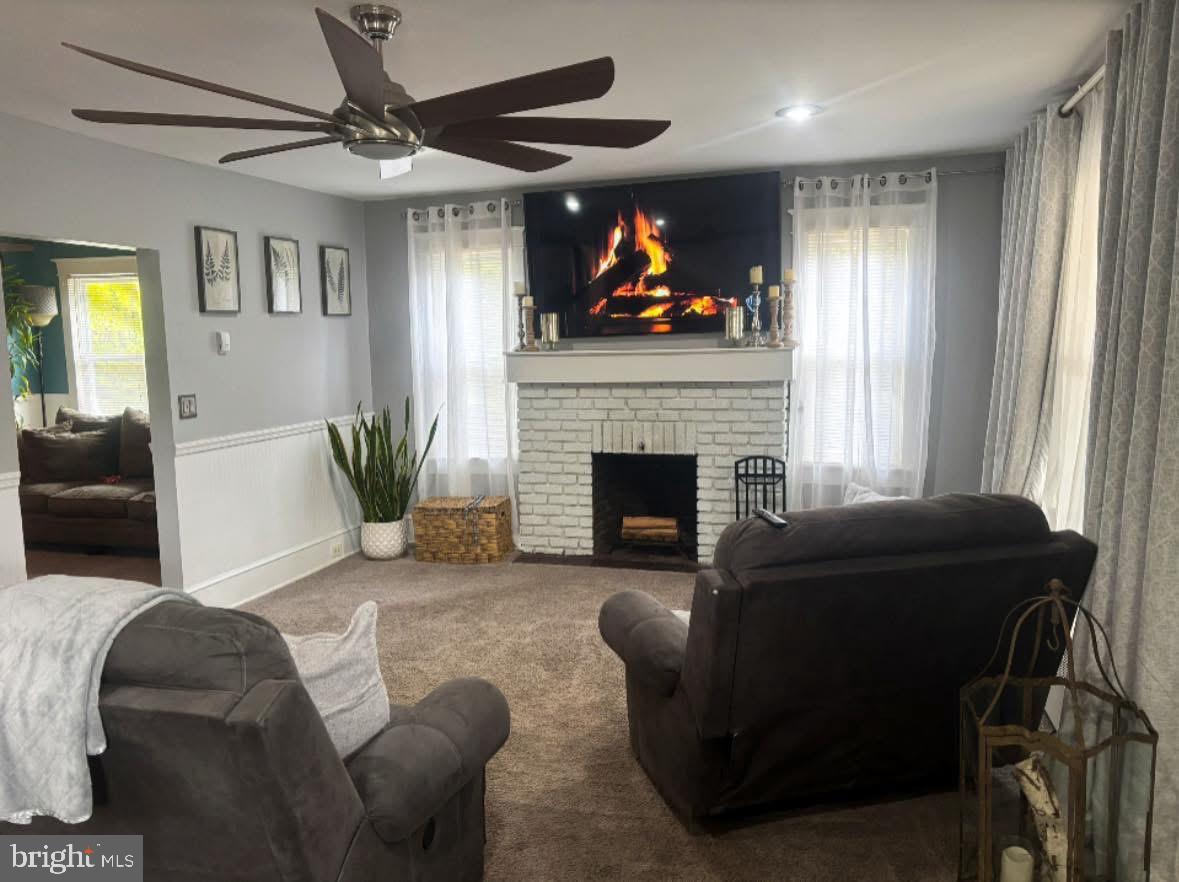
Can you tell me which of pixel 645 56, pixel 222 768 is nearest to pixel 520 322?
pixel 645 56

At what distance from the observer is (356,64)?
1.76 m

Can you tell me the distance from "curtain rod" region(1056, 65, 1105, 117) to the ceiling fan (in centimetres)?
183

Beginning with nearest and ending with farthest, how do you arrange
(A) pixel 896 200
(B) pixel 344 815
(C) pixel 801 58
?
1. (B) pixel 344 815
2. (C) pixel 801 58
3. (A) pixel 896 200

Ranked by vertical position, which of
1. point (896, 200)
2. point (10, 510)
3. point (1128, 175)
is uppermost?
point (896, 200)

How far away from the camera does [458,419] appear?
18.3ft

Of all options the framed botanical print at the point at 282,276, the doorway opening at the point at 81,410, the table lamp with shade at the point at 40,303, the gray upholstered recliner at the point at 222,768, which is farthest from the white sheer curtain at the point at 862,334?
the table lamp with shade at the point at 40,303

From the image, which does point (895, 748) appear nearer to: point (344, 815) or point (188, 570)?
point (344, 815)

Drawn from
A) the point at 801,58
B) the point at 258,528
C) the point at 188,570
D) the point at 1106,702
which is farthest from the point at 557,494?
the point at 1106,702

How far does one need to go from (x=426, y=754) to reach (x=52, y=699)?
69 centimetres

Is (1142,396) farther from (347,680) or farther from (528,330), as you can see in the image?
(528,330)

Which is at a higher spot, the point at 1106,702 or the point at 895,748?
the point at 1106,702

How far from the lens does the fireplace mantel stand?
188 inches

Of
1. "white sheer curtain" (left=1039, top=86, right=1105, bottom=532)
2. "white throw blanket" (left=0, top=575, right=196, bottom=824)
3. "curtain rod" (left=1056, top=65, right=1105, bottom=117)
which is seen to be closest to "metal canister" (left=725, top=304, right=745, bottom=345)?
"white sheer curtain" (left=1039, top=86, right=1105, bottom=532)

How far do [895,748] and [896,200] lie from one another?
334 cm
